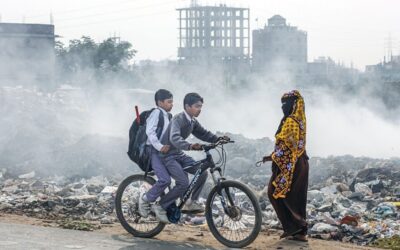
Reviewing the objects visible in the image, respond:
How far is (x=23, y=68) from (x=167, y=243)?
40.1 meters

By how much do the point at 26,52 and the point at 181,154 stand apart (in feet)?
140

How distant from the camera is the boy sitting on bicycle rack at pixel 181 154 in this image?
29.3 ft

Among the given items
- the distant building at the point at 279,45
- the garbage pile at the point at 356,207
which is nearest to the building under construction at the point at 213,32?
the distant building at the point at 279,45

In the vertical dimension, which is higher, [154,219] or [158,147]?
[158,147]

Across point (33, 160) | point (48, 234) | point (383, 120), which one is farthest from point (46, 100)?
point (48, 234)

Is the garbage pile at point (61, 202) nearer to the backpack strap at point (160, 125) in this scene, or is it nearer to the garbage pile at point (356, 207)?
the backpack strap at point (160, 125)

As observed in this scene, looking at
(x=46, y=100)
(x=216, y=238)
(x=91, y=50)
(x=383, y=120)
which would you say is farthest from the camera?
(x=91, y=50)

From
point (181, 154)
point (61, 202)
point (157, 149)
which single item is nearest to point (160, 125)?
point (157, 149)

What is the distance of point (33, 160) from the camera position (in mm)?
22688

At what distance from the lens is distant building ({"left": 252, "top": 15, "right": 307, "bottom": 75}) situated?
107312 mm

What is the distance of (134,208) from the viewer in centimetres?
950

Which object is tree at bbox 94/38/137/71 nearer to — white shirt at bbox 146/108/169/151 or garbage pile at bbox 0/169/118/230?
garbage pile at bbox 0/169/118/230

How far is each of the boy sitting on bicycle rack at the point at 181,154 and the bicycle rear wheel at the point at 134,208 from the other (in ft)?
1.11

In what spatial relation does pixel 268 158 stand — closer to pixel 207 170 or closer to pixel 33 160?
pixel 207 170
